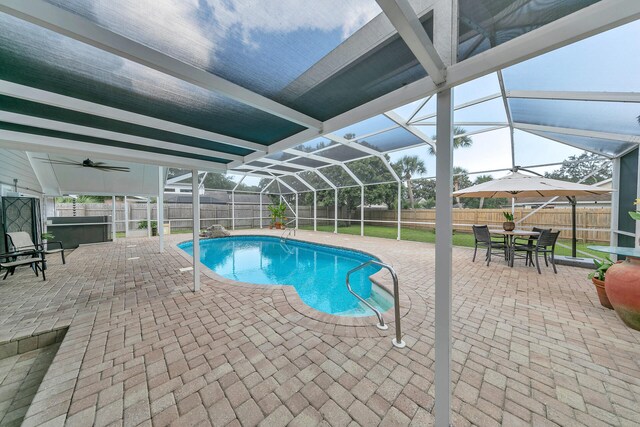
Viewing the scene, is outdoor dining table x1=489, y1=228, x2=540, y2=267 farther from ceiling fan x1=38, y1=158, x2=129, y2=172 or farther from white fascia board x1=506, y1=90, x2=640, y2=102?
ceiling fan x1=38, y1=158, x2=129, y2=172

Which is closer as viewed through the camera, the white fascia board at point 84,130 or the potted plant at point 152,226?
the white fascia board at point 84,130

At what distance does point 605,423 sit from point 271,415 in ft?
7.87

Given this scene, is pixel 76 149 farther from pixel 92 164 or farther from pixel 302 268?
pixel 302 268

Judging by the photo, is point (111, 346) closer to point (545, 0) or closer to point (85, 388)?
point (85, 388)

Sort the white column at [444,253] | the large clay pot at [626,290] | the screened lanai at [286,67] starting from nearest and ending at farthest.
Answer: the screened lanai at [286,67] → the white column at [444,253] → the large clay pot at [626,290]

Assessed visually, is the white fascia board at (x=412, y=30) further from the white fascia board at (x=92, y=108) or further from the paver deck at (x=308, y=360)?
the white fascia board at (x=92, y=108)

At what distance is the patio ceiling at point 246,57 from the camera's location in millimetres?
1104

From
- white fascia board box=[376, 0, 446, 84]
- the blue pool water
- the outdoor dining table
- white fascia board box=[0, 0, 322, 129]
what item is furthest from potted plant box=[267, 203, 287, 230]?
white fascia board box=[376, 0, 446, 84]

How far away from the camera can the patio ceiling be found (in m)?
1.10

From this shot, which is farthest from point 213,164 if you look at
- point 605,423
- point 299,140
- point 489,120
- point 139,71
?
point 489,120

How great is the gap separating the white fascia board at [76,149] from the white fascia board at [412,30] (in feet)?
12.2

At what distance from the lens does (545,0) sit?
1.04m

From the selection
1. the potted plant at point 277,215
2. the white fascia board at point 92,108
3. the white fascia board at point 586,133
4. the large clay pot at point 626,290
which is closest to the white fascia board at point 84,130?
the white fascia board at point 92,108

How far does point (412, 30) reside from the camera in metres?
1.00
